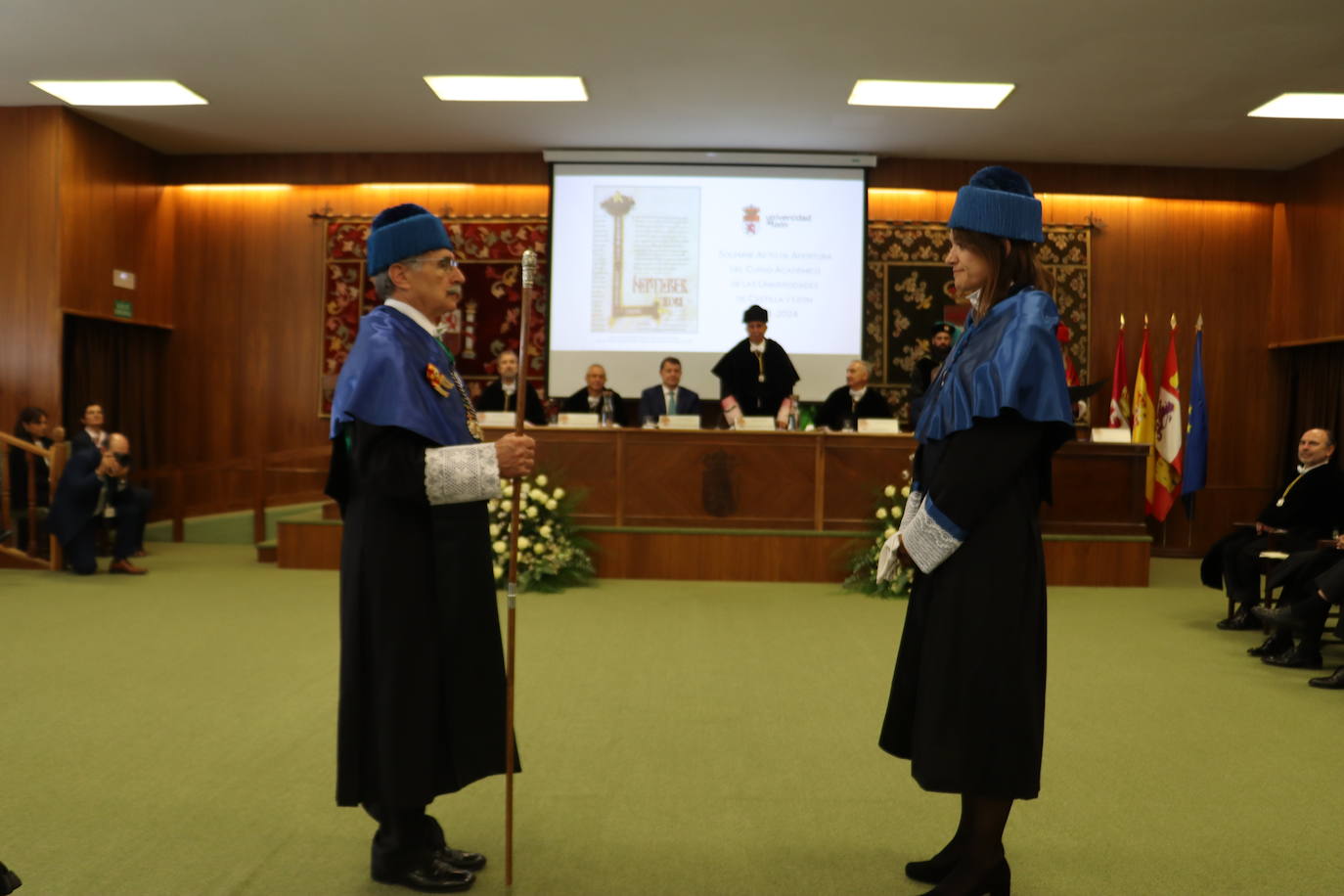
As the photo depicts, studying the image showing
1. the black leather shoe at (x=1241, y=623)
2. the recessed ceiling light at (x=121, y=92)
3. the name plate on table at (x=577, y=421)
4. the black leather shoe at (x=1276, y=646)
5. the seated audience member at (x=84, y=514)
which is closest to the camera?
the black leather shoe at (x=1276, y=646)

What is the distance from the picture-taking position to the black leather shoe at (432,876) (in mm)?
2426

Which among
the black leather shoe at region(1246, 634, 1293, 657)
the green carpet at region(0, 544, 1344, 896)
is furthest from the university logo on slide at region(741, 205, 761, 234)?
the black leather shoe at region(1246, 634, 1293, 657)

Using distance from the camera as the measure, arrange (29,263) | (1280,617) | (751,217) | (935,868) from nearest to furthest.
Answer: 1. (935,868)
2. (1280,617)
3. (29,263)
4. (751,217)

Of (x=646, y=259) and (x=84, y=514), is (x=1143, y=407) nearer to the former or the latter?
(x=646, y=259)

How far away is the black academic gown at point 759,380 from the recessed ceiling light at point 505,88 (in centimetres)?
248

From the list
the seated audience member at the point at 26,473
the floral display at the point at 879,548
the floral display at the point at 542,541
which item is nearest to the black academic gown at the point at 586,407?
the floral display at the point at 542,541

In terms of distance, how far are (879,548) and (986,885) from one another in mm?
4995

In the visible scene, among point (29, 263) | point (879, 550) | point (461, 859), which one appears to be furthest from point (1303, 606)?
point (29, 263)

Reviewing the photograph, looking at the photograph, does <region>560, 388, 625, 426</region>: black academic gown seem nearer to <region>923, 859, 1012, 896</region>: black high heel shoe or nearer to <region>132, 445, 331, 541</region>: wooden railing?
<region>132, 445, 331, 541</region>: wooden railing

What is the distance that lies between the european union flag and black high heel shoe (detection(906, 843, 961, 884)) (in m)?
7.90

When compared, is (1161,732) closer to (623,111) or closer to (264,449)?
(623,111)

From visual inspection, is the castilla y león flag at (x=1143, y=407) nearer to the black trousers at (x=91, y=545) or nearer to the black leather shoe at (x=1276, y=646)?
the black leather shoe at (x=1276, y=646)

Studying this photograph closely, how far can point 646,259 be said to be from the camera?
10281 mm

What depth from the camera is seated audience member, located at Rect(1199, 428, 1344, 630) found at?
5910 millimetres
